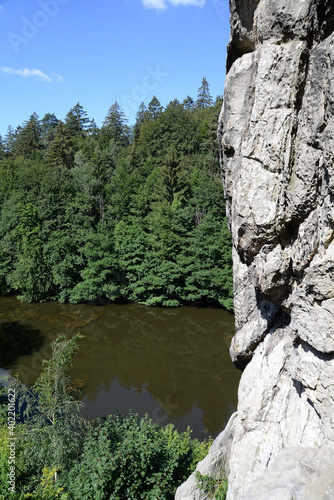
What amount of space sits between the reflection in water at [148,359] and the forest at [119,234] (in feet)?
4.64

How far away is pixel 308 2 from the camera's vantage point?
395cm

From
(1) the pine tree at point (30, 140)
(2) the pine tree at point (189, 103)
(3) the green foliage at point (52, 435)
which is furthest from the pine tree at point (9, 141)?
(3) the green foliage at point (52, 435)

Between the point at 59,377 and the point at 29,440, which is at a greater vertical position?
the point at 59,377

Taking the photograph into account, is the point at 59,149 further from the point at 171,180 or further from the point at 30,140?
the point at 171,180

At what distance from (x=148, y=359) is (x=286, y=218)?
15.2 metres

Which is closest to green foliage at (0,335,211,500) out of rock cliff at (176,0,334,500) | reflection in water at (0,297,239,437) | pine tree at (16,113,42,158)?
rock cliff at (176,0,334,500)

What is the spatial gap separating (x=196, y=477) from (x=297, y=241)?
522 cm

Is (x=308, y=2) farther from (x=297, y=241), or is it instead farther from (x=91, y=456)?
(x=91, y=456)

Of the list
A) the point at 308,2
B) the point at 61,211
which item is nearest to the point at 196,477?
the point at 308,2

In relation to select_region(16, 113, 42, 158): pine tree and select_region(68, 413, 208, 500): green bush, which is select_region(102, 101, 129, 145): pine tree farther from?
select_region(68, 413, 208, 500): green bush

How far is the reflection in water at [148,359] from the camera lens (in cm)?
1420

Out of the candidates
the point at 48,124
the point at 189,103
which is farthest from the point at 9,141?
the point at 189,103

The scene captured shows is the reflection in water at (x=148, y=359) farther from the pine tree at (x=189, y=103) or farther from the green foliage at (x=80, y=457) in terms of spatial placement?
the pine tree at (x=189, y=103)

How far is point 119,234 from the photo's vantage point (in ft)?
87.6
